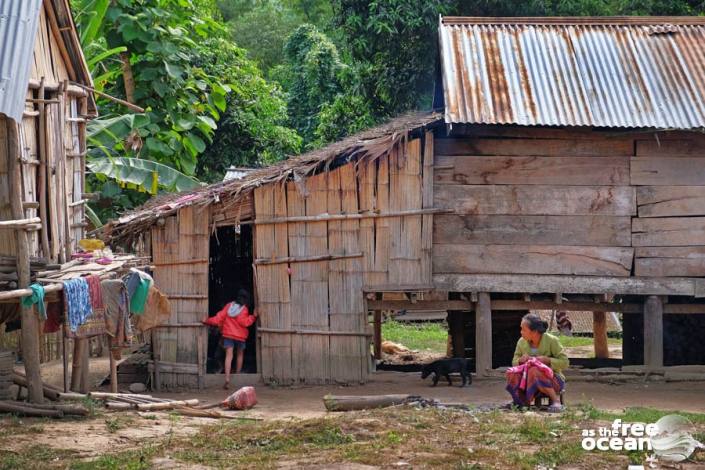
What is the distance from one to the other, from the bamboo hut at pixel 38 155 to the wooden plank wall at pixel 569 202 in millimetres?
5123

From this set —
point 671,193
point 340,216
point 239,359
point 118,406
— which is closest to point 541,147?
point 671,193

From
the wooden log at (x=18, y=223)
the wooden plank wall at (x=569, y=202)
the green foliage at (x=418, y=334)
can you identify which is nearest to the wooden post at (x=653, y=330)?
the wooden plank wall at (x=569, y=202)

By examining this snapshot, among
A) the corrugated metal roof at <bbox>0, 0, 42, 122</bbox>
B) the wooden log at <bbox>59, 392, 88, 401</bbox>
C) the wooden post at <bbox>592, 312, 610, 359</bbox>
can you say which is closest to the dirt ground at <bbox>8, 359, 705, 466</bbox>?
the wooden log at <bbox>59, 392, 88, 401</bbox>

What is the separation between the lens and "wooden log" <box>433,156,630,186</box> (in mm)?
14859

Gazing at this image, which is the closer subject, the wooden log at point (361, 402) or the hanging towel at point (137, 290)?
the wooden log at point (361, 402)

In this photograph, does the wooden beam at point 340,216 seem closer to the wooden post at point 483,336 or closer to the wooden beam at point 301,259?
the wooden beam at point 301,259

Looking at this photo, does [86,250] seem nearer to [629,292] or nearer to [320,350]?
[320,350]

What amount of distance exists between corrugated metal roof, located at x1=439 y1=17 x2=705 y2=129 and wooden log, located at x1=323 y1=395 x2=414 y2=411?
4.38 m

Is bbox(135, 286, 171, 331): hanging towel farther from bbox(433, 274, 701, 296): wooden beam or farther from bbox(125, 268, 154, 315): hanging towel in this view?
bbox(433, 274, 701, 296): wooden beam

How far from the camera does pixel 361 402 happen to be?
1132 centimetres

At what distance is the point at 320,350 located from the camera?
15.0m

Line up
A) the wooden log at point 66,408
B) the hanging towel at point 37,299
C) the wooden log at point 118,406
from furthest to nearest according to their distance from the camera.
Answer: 1. the wooden log at point 118,406
2. the wooden log at point 66,408
3. the hanging towel at point 37,299

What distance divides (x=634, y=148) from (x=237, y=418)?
7.08m

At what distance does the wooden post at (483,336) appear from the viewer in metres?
15.1
